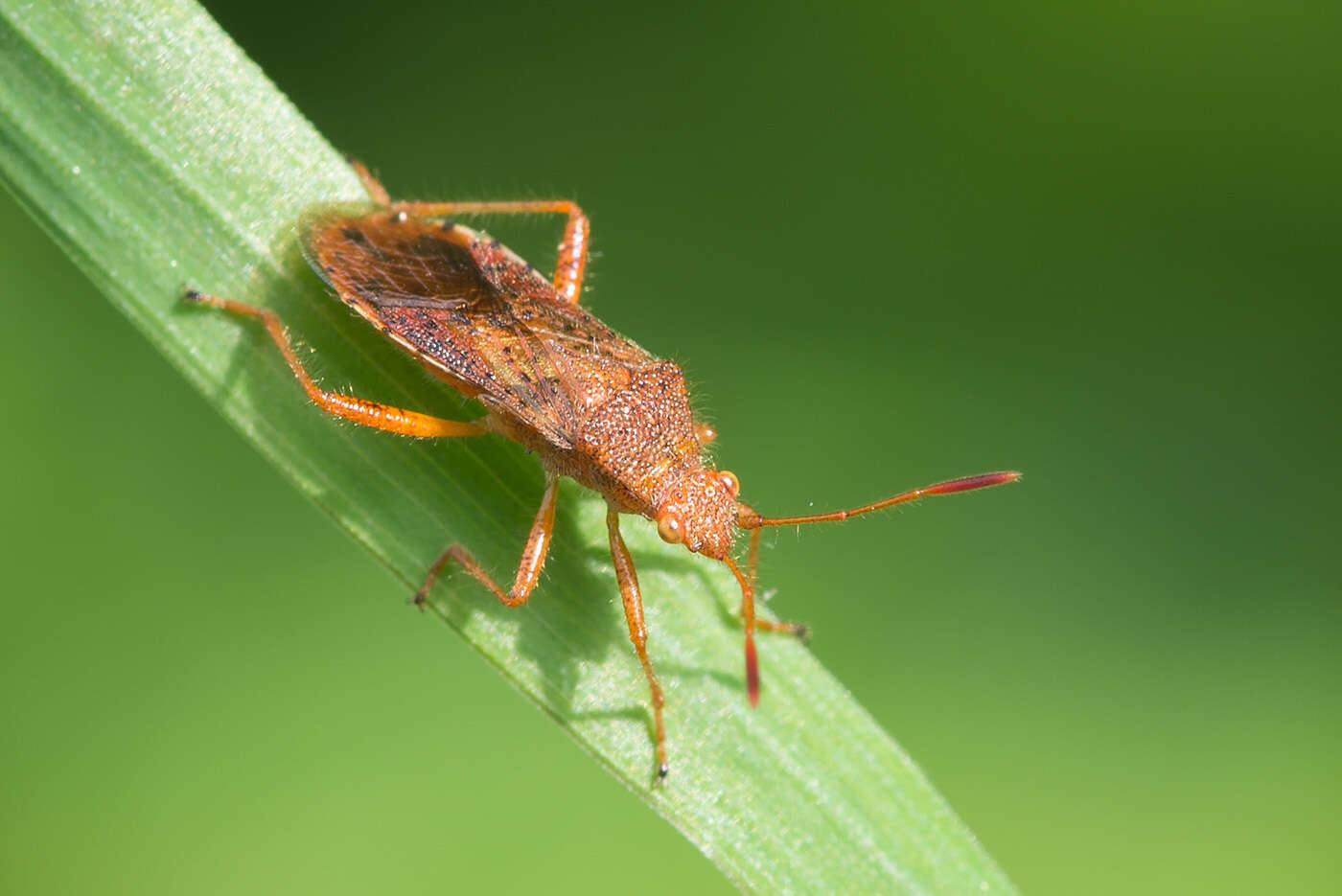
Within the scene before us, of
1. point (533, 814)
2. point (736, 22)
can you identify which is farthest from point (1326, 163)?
point (533, 814)

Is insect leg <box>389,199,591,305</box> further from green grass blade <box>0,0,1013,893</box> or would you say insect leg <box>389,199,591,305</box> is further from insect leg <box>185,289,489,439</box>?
insect leg <box>185,289,489,439</box>

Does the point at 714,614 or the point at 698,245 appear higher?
the point at 698,245

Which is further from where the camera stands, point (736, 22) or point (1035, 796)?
point (736, 22)

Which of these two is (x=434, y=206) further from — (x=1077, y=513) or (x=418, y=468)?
(x=1077, y=513)

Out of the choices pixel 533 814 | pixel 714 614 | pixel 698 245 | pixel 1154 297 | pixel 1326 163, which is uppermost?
pixel 1326 163

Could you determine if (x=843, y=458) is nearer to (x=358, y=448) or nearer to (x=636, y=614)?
(x=636, y=614)

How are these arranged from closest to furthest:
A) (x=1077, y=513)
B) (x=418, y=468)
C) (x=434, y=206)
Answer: (x=418, y=468)
(x=434, y=206)
(x=1077, y=513)

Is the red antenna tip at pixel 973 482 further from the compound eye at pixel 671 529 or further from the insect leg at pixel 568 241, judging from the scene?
the insect leg at pixel 568 241

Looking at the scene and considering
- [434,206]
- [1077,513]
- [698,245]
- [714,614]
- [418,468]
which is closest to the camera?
[418,468]

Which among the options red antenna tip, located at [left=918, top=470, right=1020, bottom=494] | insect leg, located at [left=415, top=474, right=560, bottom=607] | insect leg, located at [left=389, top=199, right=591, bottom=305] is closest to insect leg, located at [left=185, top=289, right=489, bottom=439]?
insect leg, located at [left=415, top=474, right=560, bottom=607]
